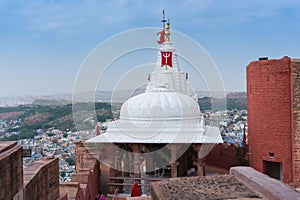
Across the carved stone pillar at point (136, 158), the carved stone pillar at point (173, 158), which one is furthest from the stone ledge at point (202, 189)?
the carved stone pillar at point (136, 158)

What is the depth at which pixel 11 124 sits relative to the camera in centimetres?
2169

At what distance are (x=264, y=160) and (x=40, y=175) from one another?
23.6 feet

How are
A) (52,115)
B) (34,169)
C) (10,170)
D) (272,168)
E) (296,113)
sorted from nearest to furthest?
(10,170), (34,169), (296,113), (272,168), (52,115)

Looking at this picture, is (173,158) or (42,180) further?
(173,158)

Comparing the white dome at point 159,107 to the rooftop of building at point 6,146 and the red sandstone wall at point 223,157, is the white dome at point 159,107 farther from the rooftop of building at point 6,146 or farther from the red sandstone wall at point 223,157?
the rooftop of building at point 6,146

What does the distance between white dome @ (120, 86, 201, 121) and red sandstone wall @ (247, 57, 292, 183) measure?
6.21 feet

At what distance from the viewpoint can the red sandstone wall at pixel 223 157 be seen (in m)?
12.9

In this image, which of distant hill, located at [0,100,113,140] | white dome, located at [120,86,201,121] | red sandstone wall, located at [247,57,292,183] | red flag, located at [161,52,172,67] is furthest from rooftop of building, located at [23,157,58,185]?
red flag, located at [161,52,172,67]

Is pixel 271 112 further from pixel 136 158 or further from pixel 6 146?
pixel 6 146

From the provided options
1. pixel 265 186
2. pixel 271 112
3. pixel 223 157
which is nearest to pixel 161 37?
pixel 223 157

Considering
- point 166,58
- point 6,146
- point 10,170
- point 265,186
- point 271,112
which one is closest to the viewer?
point 265,186

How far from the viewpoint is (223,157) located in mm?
13219

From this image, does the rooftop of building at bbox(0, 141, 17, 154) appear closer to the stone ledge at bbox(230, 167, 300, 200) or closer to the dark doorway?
the stone ledge at bbox(230, 167, 300, 200)

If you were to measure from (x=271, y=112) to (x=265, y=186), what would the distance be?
8073mm
